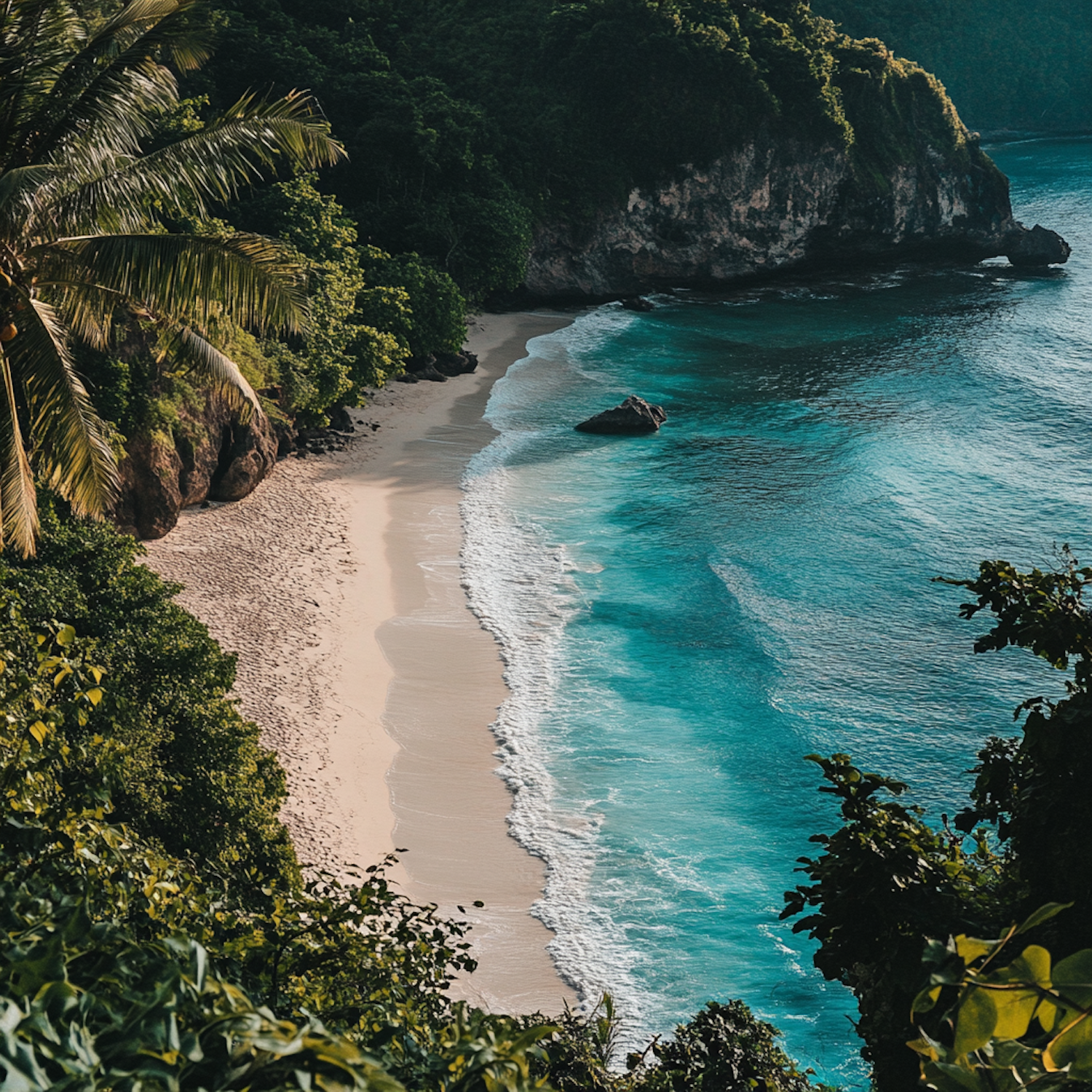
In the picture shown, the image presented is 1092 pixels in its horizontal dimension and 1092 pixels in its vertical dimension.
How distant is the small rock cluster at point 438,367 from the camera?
43750mm

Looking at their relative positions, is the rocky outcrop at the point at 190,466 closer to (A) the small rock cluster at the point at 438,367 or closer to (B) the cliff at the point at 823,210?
(A) the small rock cluster at the point at 438,367

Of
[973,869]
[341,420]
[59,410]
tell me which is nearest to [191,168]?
[59,410]

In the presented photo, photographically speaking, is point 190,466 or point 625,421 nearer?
point 190,466

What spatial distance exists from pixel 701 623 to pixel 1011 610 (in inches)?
803

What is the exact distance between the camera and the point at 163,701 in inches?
612

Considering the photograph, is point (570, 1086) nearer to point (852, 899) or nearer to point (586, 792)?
point (852, 899)

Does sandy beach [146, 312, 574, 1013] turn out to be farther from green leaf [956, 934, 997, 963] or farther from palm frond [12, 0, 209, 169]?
green leaf [956, 934, 997, 963]

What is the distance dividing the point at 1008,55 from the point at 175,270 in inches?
4944

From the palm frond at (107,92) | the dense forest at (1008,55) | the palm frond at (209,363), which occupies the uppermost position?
the dense forest at (1008,55)

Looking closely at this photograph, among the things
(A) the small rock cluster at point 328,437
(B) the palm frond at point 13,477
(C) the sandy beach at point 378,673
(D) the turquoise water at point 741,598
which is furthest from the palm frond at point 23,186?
(A) the small rock cluster at point 328,437

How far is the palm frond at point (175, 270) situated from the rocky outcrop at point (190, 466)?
30.7 feet

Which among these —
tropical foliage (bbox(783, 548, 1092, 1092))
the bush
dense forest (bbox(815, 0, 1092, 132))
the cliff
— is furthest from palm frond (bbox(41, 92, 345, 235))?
dense forest (bbox(815, 0, 1092, 132))

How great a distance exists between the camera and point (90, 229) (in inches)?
514

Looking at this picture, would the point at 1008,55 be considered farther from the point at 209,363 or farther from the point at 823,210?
the point at 209,363
